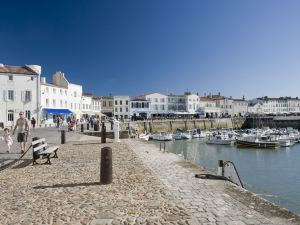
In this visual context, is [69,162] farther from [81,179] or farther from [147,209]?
[147,209]

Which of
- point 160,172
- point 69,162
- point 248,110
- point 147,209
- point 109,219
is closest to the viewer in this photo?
point 109,219

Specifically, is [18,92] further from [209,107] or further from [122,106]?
[209,107]

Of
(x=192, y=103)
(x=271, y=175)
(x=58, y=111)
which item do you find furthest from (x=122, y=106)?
(x=271, y=175)

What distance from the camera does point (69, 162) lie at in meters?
13.3

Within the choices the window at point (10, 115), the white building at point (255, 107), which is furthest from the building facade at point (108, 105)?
the white building at point (255, 107)

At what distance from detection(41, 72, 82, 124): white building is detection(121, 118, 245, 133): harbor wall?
11230 millimetres

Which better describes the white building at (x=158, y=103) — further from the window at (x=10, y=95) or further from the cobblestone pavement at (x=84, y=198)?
the cobblestone pavement at (x=84, y=198)

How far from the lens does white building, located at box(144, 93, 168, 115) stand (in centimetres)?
10288

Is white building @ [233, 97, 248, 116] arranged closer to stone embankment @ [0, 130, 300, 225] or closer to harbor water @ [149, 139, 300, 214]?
harbor water @ [149, 139, 300, 214]

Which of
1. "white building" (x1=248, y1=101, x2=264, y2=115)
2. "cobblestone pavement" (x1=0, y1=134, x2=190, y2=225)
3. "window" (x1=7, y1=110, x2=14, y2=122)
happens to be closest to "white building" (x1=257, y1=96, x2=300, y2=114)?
"white building" (x1=248, y1=101, x2=264, y2=115)

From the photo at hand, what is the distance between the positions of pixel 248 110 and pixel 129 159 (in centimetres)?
13428

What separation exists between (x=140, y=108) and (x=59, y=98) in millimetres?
43201

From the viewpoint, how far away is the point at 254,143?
153 feet

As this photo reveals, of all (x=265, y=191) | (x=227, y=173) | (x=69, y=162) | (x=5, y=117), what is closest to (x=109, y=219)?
(x=227, y=173)
